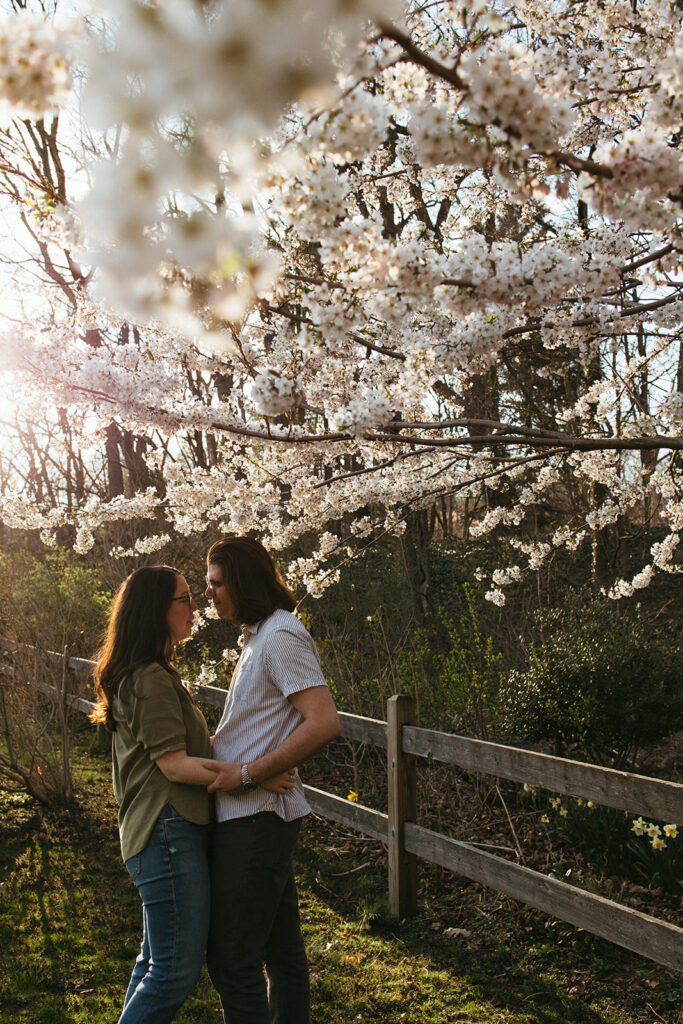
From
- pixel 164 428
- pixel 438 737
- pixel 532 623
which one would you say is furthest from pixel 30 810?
pixel 532 623

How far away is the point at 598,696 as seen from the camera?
4906 mm

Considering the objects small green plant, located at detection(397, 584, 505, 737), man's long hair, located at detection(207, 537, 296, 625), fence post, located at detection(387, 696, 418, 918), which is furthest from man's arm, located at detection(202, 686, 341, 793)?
small green plant, located at detection(397, 584, 505, 737)

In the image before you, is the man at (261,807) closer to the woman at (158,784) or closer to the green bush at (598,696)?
the woman at (158,784)

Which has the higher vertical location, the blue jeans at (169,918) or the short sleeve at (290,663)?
the short sleeve at (290,663)

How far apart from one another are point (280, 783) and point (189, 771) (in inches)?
9.9

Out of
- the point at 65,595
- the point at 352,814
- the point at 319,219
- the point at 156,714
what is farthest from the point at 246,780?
the point at 65,595

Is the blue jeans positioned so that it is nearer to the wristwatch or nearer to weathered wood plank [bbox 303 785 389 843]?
the wristwatch

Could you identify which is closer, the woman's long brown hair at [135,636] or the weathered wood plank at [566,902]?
the woman's long brown hair at [135,636]

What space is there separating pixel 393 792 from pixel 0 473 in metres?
11.6

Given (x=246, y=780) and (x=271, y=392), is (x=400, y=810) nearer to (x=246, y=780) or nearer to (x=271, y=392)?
(x=246, y=780)

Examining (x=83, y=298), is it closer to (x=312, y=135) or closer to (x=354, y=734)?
(x=312, y=135)

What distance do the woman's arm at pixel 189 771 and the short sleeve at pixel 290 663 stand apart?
0.25m

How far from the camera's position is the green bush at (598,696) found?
4859mm

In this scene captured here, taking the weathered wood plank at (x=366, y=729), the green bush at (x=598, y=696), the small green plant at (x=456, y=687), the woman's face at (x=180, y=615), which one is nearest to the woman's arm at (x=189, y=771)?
the woman's face at (x=180, y=615)
